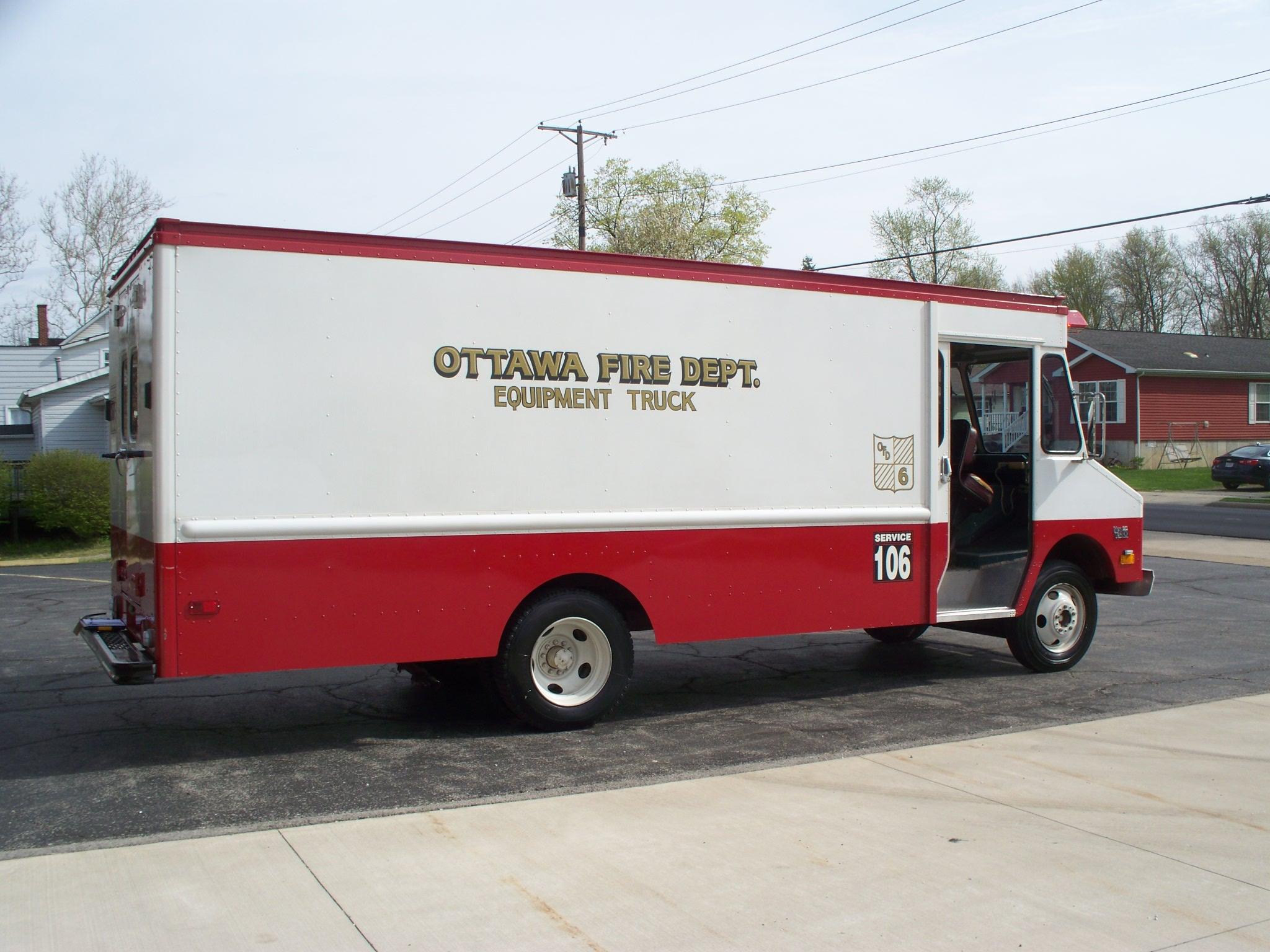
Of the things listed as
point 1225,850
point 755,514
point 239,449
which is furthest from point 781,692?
point 239,449

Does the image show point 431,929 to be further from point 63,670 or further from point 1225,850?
point 63,670

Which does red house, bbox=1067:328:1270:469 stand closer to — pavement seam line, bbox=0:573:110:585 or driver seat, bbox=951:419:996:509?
driver seat, bbox=951:419:996:509

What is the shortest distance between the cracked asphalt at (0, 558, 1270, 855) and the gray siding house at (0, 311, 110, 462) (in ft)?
72.8

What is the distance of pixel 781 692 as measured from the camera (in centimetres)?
846

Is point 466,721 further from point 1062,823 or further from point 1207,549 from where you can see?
point 1207,549

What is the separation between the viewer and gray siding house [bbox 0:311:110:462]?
32.4 metres

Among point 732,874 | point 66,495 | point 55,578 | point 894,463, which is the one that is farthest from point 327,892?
point 66,495

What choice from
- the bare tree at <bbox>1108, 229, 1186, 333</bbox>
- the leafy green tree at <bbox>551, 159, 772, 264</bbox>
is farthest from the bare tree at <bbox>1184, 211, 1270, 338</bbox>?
the leafy green tree at <bbox>551, 159, 772, 264</bbox>

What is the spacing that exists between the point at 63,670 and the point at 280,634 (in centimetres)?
394

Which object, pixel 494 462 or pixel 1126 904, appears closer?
pixel 1126 904

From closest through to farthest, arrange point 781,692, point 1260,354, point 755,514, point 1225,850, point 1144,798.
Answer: point 1225,850
point 1144,798
point 755,514
point 781,692
point 1260,354

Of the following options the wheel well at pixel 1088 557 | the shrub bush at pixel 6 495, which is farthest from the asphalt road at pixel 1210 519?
the shrub bush at pixel 6 495

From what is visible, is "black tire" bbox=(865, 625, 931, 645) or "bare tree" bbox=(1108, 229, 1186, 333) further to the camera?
"bare tree" bbox=(1108, 229, 1186, 333)

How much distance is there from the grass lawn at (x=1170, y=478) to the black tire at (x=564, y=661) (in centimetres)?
3155
